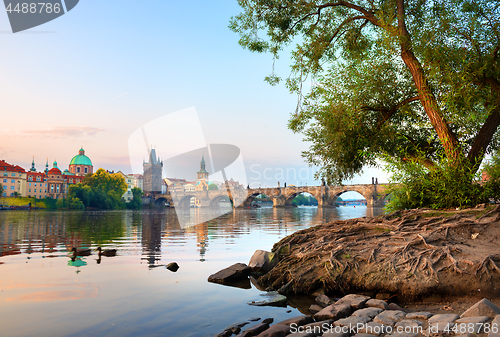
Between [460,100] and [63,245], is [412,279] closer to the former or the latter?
[460,100]

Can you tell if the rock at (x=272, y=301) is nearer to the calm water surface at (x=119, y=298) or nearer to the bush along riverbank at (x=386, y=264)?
the bush along riverbank at (x=386, y=264)

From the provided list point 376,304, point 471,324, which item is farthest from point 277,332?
point 471,324

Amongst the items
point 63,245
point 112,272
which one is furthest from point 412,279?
point 63,245

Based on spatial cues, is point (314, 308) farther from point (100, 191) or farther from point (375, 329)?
point (100, 191)

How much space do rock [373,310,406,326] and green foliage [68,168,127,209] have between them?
3523 inches

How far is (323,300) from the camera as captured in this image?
6570mm

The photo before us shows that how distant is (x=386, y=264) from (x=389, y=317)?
2.29 meters

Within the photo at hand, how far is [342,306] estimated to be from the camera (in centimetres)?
559

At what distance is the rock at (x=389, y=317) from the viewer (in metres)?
4.77

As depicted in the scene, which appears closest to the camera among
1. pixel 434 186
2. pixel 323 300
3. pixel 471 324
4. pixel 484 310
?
pixel 471 324

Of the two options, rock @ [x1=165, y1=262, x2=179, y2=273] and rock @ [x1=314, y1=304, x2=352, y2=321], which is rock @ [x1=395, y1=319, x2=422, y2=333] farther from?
rock @ [x1=165, y1=262, x2=179, y2=273]

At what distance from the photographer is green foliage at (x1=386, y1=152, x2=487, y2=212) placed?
8.91 m

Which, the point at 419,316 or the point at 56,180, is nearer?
the point at 419,316

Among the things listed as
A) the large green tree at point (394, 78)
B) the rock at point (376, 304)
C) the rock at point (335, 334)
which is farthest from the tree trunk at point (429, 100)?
the rock at point (335, 334)
